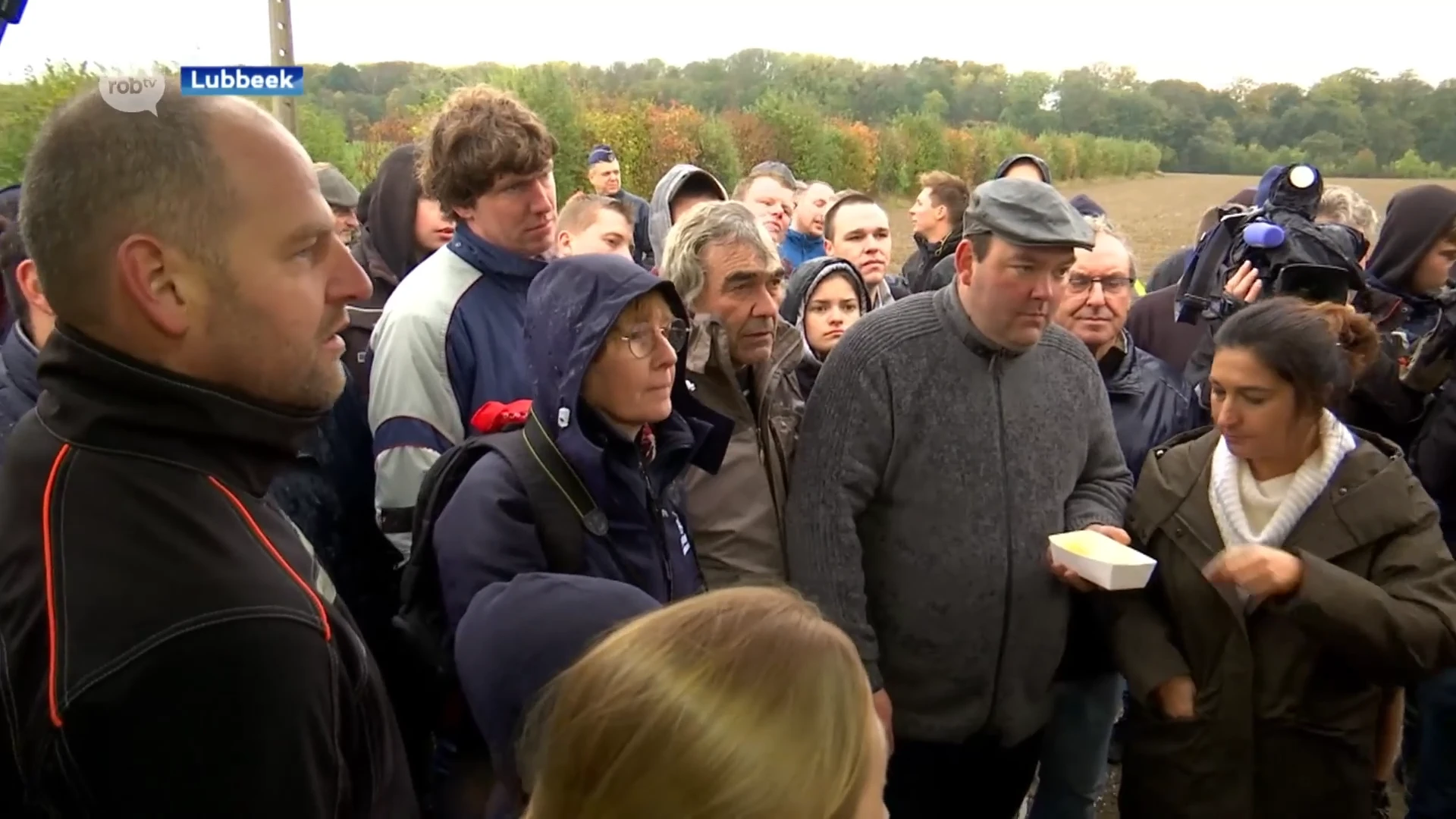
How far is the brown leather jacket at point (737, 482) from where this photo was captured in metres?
1.98

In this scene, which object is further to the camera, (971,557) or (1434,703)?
(1434,703)

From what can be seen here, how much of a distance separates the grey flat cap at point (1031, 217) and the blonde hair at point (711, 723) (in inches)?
51.5

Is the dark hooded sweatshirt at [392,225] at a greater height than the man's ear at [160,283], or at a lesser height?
lesser

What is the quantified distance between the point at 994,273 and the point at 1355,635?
0.93 meters

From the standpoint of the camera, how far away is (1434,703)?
2.61m

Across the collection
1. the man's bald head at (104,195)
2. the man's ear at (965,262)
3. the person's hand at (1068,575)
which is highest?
the man's bald head at (104,195)

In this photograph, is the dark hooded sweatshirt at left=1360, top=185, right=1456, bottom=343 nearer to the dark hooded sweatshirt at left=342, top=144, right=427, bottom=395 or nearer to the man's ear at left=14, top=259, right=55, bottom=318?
the dark hooded sweatshirt at left=342, top=144, right=427, bottom=395

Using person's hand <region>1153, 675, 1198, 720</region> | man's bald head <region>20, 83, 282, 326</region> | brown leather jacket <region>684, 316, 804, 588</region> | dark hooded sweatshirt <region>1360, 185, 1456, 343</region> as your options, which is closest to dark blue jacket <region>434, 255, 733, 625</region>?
brown leather jacket <region>684, 316, 804, 588</region>

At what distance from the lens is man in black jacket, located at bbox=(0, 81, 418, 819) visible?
862 millimetres

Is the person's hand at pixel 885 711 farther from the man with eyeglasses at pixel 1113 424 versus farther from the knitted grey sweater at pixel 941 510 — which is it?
the man with eyeglasses at pixel 1113 424

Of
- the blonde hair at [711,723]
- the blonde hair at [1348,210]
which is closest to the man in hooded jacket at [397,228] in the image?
the blonde hair at [711,723]

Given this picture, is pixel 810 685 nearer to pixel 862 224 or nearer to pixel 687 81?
pixel 862 224

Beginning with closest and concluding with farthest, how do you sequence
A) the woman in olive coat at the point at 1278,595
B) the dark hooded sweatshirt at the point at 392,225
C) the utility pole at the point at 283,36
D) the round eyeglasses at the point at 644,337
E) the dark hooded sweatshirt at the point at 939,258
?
1. the round eyeglasses at the point at 644,337
2. the utility pole at the point at 283,36
3. the woman in olive coat at the point at 1278,595
4. the dark hooded sweatshirt at the point at 392,225
5. the dark hooded sweatshirt at the point at 939,258

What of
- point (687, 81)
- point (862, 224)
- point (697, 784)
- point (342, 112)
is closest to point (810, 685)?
point (697, 784)
